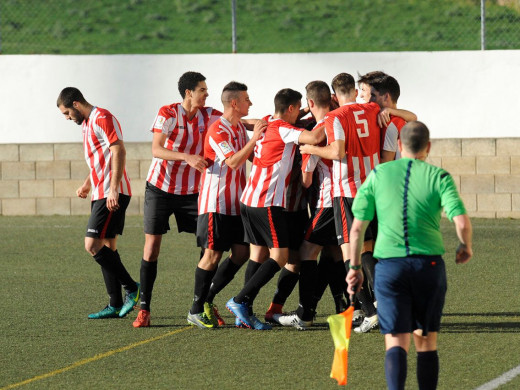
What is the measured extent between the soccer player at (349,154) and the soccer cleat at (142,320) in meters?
1.64

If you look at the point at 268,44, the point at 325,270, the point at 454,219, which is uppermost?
the point at 268,44

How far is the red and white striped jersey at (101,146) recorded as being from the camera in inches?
307

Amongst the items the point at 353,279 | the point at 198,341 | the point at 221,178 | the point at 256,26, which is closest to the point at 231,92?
the point at 221,178

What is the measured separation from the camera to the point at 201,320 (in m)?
7.38

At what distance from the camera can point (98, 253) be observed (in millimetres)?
7883

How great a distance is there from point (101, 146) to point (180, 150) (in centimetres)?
66

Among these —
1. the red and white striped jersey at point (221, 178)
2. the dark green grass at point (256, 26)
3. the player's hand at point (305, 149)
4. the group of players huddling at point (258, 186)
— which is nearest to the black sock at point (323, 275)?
the group of players huddling at point (258, 186)

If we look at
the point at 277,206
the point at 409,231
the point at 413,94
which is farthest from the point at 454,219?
the point at 413,94

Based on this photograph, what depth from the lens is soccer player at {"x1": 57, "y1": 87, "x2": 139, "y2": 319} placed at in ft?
25.7

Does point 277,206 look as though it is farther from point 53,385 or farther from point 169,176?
point 53,385

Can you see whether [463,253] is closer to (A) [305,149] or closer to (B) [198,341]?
(A) [305,149]

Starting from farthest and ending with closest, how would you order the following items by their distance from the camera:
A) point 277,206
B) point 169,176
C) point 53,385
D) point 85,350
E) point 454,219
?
point 169,176 < point 277,206 < point 85,350 < point 53,385 < point 454,219

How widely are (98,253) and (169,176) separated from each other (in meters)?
0.87

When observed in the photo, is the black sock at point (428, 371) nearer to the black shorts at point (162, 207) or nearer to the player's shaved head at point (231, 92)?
the player's shaved head at point (231, 92)
